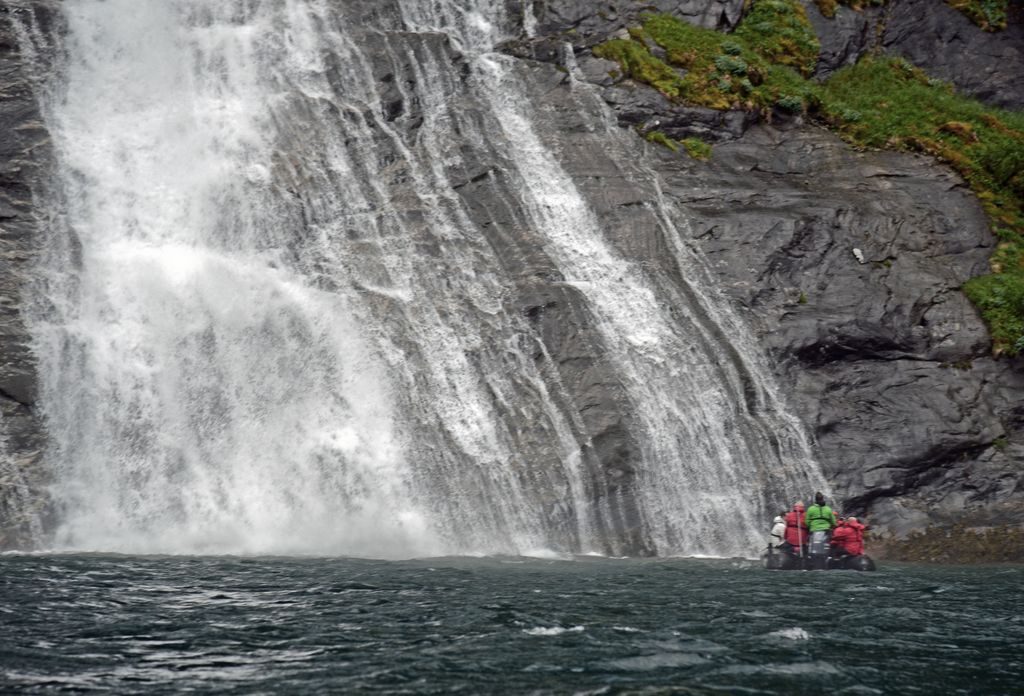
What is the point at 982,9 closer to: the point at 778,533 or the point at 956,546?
the point at 956,546

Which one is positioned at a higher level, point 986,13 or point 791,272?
point 986,13

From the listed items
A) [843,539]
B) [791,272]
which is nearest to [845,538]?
[843,539]

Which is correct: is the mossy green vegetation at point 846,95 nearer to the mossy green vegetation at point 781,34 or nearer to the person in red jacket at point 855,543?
the mossy green vegetation at point 781,34

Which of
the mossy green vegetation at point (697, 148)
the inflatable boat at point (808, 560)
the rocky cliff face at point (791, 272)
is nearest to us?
the inflatable boat at point (808, 560)

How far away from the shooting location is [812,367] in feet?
74.1

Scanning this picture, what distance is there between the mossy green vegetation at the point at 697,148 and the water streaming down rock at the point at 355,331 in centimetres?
184

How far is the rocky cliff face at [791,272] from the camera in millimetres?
20625

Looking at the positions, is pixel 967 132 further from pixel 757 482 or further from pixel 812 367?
pixel 757 482

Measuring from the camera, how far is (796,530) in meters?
17.8

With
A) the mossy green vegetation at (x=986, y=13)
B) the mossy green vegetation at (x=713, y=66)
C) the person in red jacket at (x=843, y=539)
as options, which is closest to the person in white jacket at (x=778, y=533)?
the person in red jacket at (x=843, y=539)

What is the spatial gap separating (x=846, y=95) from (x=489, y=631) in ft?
82.0


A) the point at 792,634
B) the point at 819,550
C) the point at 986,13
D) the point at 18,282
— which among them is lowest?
the point at 792,634

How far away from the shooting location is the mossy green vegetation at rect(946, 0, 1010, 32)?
34.2 metres

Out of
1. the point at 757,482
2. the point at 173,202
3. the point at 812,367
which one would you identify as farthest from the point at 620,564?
the point at 173,202
